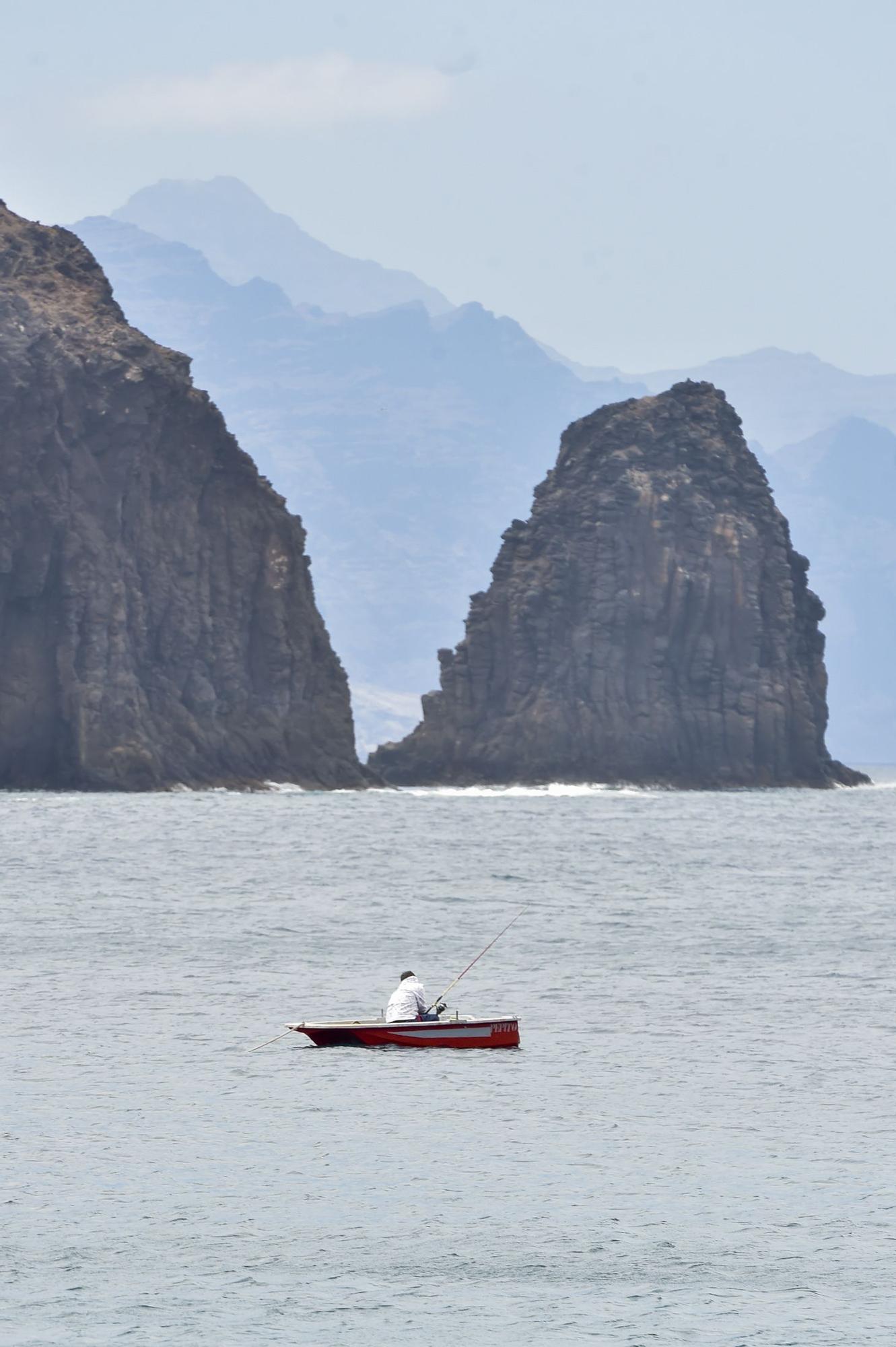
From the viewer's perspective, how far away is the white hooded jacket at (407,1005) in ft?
136

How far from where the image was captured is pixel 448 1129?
109ft

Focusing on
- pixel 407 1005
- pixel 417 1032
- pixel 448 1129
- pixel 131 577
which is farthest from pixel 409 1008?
pixel 131 577

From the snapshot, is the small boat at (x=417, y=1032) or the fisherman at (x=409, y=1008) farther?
the fisherman at (x=409, y=1008)

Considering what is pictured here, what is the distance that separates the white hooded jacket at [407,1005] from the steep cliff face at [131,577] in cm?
11234

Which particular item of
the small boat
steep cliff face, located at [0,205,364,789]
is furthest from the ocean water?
steep cliff face, located at [0,205,364,789]

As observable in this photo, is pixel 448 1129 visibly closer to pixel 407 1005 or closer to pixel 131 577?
pixel 407 1005

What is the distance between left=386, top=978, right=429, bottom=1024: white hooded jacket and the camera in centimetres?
4134

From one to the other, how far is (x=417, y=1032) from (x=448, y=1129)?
7.87 metres

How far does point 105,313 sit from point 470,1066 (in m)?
143

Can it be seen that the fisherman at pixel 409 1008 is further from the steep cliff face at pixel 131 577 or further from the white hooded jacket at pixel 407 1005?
the steep cliff face at pixel 131 577

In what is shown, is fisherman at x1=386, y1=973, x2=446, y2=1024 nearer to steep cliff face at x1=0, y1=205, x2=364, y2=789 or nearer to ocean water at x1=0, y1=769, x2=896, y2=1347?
ocean water at x1=0, y1=769, x2=896, y2=1347

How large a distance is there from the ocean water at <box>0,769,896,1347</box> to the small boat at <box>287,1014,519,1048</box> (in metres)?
0.33

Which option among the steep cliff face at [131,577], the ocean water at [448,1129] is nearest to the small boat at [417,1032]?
the ocean water at [448,1129]

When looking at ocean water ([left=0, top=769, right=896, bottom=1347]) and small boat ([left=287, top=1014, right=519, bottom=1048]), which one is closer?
ocean water ([left=0, top=769, right=896, bottom=1347])
